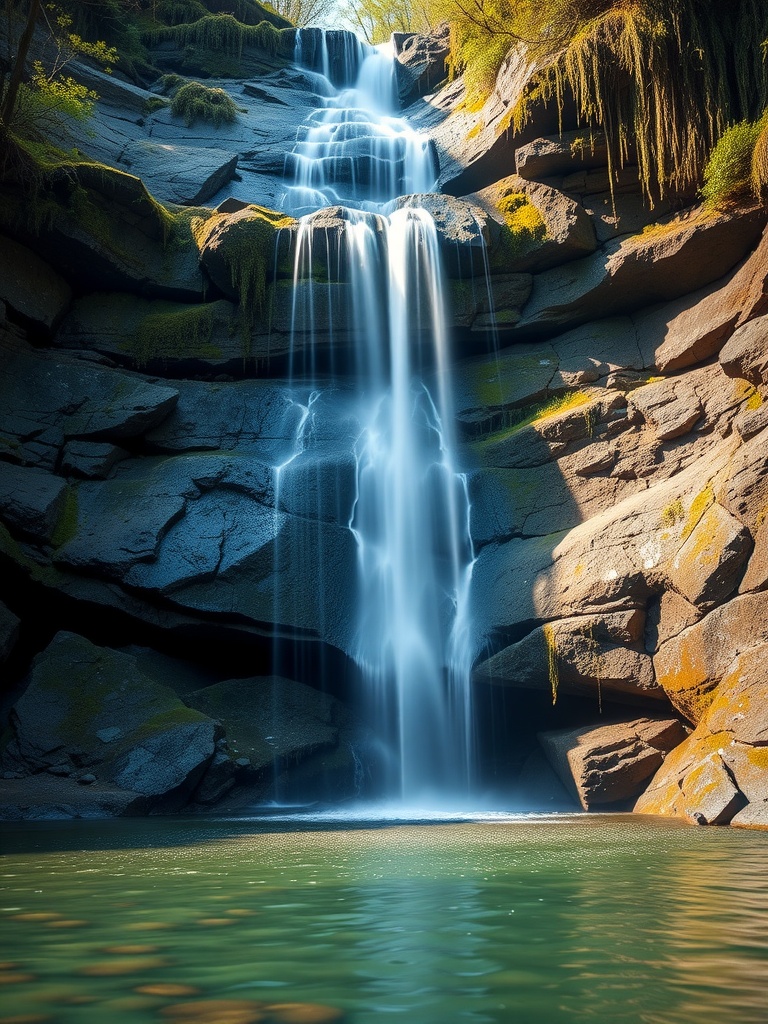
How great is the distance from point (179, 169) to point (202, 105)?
12.2 ft

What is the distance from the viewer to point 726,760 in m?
9.55

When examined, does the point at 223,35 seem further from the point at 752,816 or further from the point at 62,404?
the point at 752,816

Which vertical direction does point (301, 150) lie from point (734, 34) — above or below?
above

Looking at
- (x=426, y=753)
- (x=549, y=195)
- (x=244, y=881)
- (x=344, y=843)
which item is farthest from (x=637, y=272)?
(x=244, y=881)

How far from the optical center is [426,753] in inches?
517

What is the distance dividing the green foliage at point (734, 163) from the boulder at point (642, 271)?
40 centimetres

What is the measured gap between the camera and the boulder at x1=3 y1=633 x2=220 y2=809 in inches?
452

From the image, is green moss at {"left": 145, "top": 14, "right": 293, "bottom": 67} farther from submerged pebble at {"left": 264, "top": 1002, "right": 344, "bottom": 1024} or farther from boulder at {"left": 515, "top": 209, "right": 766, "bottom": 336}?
submerged pebble at {"left": 264, "top": 1002, "right": 344, "bottom": 1024}

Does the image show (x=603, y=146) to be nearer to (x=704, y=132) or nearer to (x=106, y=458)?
(x=704, y=132)

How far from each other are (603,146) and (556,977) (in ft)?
54.4

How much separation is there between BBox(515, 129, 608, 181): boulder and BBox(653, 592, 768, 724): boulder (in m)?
10.0

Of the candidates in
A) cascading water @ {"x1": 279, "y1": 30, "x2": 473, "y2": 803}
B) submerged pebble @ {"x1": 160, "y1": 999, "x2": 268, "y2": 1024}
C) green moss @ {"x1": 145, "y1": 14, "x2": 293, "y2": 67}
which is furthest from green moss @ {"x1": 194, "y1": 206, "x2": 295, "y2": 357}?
submerged pebble @ {"x1": 160, "y1": 999, "x2": 268, "y2": 1024}

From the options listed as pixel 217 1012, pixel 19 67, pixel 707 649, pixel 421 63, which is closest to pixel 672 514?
pixel 707 649

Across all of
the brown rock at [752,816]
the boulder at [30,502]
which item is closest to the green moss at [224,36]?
the boulder at [30,502]
